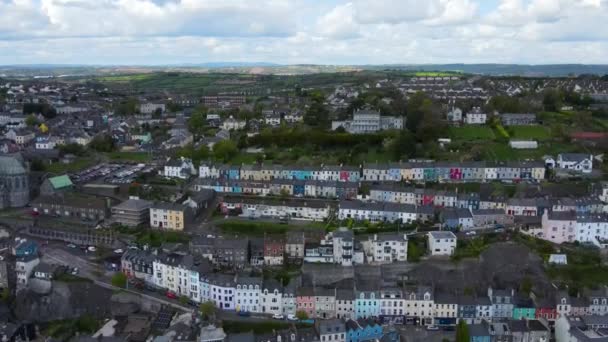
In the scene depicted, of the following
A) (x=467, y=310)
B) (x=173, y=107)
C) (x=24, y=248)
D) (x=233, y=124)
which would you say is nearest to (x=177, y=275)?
(x=24, y=248)

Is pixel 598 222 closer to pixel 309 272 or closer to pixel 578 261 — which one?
pixel 578 261

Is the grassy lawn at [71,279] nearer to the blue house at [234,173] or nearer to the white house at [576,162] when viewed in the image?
the blue house at [234,173]

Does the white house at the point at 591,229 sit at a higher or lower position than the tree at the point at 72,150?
lower

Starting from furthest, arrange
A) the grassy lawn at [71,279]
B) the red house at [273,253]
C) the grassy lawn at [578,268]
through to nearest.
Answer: the red house at [273,253], the grassy lawn at [71,279], the grassy lawn at [578,268]

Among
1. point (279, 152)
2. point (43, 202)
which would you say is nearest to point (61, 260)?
point (43, 202)

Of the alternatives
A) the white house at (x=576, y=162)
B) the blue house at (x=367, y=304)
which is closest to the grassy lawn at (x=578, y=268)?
the blue house at (x=367, y=304)
